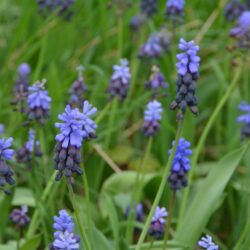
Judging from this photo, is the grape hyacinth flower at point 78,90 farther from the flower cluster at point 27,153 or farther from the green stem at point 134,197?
the green stem at point 134,197

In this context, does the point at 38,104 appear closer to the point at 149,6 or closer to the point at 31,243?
the point at 31,243

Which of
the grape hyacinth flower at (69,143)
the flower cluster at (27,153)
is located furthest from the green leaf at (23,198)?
the grape hyacinth flower at (69,143)

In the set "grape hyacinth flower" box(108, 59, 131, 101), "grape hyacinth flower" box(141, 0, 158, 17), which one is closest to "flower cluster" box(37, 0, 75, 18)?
"grape hyacinth flower" box(141, 0, 158, 17)

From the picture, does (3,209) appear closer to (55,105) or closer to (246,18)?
(55,105)

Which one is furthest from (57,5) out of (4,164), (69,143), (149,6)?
(69,143)

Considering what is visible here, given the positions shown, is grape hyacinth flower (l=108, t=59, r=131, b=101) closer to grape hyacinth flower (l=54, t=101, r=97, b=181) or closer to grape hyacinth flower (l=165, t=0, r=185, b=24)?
grape hyacinth flower (l=165, t=0, r=185, b=24)

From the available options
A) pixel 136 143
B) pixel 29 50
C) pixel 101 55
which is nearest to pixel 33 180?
pixel 136 143
